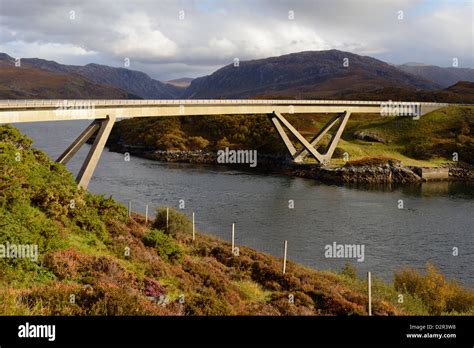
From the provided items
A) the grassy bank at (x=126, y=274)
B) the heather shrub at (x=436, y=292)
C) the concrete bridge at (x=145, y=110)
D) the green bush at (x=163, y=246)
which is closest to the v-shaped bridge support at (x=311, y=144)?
the concrete bridge at (x=145, y=110)

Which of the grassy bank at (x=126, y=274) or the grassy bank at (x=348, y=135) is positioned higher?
the grassy bank at (x=348, y=135)

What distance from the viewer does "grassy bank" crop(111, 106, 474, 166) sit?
84.6m

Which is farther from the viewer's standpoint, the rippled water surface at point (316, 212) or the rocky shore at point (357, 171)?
the rocky shore at point (357, 171)

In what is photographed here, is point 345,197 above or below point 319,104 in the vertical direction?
below

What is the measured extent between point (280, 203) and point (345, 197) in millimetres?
10217

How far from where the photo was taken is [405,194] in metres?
61.3

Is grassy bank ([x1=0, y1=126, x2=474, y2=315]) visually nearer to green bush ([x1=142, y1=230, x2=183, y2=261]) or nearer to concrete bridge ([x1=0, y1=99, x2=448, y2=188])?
green bush ([x1=142, y1=230, x2=183, y2=261])

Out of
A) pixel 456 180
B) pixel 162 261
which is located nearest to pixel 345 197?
pixel 456 180

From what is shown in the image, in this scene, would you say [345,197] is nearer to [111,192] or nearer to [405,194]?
[405,194]

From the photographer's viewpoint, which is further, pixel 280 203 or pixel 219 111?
pixel 219 111

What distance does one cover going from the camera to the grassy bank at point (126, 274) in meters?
12.4

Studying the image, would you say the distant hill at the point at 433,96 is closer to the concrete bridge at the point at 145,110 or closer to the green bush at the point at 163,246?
the concrete bridge at the point at 145,110

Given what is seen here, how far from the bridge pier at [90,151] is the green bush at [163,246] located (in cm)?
1567
